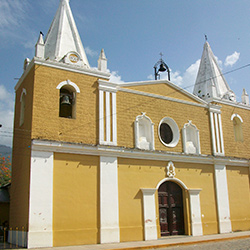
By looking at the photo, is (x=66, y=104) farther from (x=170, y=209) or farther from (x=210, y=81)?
(x=210, y=81)

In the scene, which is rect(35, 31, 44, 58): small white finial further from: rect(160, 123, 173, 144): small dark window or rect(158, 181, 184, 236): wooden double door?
rect(158, 181, 184, 236): wooden double door

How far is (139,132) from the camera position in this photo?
55.0 feet

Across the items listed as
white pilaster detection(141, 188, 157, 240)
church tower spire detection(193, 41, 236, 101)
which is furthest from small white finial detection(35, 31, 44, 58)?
church tower spire detection(193, 41, 236, 101)

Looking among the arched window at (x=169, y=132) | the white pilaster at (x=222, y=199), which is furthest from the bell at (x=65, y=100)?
the white pilaster at (x=222, y=199)

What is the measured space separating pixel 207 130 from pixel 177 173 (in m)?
3.63

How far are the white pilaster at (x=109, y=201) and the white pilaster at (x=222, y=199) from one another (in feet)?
21.5

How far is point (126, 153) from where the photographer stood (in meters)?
15.5

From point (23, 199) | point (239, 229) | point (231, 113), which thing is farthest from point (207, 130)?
point (23, 199)

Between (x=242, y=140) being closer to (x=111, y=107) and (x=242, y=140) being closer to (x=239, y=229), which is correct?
(x=239, y=229)

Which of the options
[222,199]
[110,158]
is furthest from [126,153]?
[222,199]

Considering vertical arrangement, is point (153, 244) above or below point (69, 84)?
below

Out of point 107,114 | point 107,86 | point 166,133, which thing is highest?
point 107,86

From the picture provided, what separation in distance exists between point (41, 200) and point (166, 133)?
7.81 m

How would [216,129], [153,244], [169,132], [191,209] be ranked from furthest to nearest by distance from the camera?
[216,129]
[169,132]
[191,209]
[153,244]
